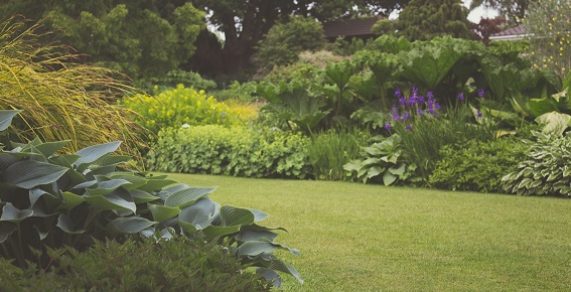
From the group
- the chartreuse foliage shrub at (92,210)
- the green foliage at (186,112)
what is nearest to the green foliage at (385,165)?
the green foliage at (186,112)

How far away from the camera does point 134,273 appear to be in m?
2.01

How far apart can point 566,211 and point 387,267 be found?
9.89 ft

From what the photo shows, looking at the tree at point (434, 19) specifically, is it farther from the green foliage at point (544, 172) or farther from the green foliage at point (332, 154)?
the green foliage at point (544, 172)

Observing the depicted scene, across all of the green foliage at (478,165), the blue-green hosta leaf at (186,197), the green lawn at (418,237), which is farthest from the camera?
the green foliage at (478,165)

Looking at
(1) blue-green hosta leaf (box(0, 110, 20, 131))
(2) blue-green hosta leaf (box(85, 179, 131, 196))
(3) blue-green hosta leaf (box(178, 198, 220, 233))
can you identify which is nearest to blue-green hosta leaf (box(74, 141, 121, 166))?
(2) blue-green hosta leaf (box(85, 179, 131, 196))

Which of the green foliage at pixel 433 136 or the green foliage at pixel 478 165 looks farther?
the green foliage at pixel 433 136

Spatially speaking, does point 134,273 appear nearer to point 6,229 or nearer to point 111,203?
point 111,203

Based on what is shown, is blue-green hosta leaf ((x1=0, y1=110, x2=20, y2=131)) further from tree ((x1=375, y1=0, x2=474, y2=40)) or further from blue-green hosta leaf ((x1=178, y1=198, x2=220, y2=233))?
tree ((x1=375, y1=0, x2=474, y2=40))

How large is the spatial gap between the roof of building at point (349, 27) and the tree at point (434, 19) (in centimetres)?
949

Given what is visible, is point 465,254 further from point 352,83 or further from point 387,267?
point 352,83

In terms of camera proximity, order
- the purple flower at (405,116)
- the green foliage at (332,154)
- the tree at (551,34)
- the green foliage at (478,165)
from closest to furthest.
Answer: the green foliage at (478,165)
the purple flower at (405,116)
the green foliage at (332,154)
the tree at (551,34)

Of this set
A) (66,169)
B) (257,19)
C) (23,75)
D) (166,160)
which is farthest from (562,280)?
(257,19)

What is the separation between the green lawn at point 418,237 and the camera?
4273mm

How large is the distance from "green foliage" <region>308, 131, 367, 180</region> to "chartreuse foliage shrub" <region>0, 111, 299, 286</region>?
6.74 m
